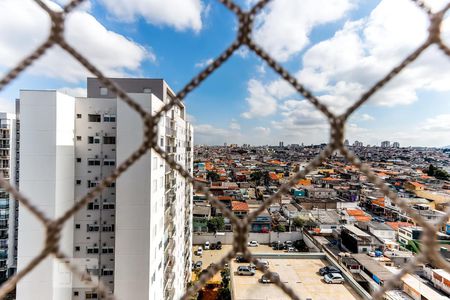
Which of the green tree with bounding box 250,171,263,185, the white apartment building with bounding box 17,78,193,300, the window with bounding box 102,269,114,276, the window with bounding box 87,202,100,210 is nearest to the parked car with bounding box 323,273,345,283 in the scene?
the white apartment building with bounding box 17,78,193,300

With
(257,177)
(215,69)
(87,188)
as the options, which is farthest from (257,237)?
(257,177)

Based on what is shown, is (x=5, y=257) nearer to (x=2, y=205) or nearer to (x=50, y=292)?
(x=2, y=205)

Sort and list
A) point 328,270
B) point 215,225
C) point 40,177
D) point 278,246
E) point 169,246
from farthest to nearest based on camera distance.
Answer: point 215,225, point 278,246, point 328,270, point 169,246, point 40,177

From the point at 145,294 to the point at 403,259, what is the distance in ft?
25.4

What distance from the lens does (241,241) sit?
0.50 metres

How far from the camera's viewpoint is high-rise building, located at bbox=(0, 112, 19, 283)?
662 centimetres

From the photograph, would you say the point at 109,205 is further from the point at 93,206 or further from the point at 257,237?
the point at 257,237

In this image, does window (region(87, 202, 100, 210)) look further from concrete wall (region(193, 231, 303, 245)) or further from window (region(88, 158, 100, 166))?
concrete wall (region(193, 231, 303, 245))

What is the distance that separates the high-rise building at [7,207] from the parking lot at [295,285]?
5.91 m

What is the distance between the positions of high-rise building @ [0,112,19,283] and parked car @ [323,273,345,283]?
793 cm

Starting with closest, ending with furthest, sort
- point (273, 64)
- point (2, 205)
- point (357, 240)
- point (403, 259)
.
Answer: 1. point (273, 64)
2. point (2, 205)
3. point (403, 259)
4. point (357, 240)

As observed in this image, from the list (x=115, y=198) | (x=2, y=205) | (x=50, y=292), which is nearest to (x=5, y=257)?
(x=2, y=205)

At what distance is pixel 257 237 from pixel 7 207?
810cm

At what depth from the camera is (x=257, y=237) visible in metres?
10.2
